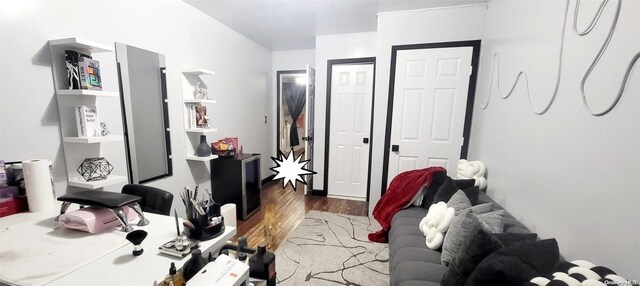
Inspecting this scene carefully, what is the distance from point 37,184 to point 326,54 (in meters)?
3.02

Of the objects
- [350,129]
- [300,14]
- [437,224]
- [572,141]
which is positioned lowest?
[437,224]

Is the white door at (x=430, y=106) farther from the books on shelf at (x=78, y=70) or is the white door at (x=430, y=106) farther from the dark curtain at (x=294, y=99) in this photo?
the books on shelf at (x=78, y=70)

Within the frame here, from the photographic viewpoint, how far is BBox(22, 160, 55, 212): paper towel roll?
124cm

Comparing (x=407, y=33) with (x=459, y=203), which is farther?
(x=407, y=33)

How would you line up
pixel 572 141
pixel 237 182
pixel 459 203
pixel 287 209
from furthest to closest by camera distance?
pixel 287 209
pixel 237 182
pixel 459 203
pixel 572 141

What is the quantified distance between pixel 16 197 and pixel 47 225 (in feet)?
1.12

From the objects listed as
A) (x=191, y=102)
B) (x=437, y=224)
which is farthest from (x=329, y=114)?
(x=437, y=224)

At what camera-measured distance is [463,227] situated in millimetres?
1229

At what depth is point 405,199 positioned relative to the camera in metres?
2.19

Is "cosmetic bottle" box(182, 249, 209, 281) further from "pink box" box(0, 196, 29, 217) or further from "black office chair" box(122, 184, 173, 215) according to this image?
"pink box" box(0, 196, 29, 217)

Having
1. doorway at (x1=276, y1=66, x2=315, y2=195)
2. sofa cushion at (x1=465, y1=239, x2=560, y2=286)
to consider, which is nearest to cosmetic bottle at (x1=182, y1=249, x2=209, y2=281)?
sofa cushion at (x1=465, y1=239, x2=560, y2=286)

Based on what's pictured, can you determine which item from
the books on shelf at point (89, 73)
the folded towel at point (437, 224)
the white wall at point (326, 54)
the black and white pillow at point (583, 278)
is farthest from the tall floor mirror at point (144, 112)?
the black and white pillow at point (583, 278)

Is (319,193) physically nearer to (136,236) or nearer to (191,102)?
(191,102)

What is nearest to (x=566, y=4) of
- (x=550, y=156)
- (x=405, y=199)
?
(x=550, y=156)
